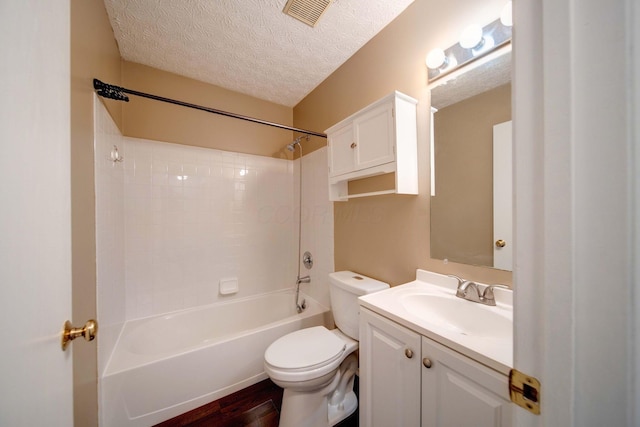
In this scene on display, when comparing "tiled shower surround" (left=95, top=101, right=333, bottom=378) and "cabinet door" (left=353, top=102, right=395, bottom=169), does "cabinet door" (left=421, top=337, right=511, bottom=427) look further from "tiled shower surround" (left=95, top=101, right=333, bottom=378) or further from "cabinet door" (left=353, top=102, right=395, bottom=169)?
"tiled shower surround" (left=95, top=101, right=333, bottom=378)

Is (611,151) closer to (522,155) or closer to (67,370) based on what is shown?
(522,155)

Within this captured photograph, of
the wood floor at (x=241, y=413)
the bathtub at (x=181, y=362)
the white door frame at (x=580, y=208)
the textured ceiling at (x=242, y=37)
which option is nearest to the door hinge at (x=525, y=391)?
the white door frame at (x=580, y=208)

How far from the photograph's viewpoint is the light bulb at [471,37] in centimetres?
103

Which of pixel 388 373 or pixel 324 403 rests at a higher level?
pixel 388 373

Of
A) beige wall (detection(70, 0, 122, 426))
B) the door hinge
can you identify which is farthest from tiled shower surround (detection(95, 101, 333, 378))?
the door hinge

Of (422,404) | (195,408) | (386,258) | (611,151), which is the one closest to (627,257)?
(611,151)

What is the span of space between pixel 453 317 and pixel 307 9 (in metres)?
1.88

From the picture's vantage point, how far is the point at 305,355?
4.06 feet

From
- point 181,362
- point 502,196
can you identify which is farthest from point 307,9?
point 181,362

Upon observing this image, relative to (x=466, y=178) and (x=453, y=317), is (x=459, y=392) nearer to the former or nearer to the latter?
(x=453, y=317)

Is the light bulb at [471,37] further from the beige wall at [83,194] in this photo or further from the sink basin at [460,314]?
the beige wall at [83,194]

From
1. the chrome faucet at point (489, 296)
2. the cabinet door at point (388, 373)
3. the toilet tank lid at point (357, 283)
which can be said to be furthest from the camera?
the toilet tank lid at point (357, 283)

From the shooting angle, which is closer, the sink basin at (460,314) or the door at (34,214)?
the door at (34,214)

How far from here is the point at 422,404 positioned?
2.66 ft
